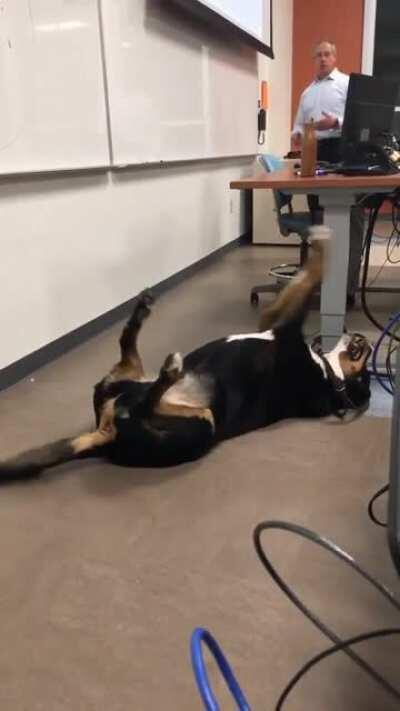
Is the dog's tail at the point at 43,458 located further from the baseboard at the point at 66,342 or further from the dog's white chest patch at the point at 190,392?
the baseboard at the point at 66,342

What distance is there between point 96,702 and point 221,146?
13.7ft

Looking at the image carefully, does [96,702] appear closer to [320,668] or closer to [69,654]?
[69,654]

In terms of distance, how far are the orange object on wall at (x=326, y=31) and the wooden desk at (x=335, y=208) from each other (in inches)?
185

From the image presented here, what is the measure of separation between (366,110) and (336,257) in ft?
2.45

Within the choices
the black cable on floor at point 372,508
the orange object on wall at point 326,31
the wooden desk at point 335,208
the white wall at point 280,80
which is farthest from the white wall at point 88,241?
the orange object on wall at point 326,31

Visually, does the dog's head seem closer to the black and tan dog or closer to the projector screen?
the black and tan dog

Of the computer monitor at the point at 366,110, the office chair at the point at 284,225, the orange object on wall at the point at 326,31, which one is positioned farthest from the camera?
the orange object on wall at the point at 326,31

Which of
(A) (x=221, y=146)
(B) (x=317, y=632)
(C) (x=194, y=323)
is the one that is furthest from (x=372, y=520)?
(A) (x=221, y=146)

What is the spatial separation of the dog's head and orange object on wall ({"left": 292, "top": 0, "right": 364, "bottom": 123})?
17.2 feet

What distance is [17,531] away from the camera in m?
1.40

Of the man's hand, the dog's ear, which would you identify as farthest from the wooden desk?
the man's hand

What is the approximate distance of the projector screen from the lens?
3.49m

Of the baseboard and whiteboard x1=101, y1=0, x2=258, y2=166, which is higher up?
whiteboard x1=101, y1=0, x2=258, y2=166

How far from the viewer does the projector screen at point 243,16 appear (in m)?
3.49
